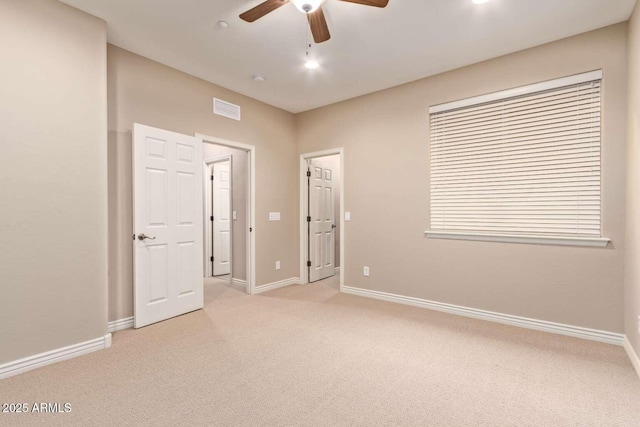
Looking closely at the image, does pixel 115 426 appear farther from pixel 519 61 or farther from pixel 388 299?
pixel 519 61

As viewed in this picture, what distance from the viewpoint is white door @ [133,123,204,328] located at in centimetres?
317

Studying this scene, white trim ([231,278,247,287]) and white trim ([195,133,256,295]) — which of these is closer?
white trim ([195,133,256,295])

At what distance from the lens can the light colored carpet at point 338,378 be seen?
71.0 inches

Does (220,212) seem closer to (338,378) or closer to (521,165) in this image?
(338,378)

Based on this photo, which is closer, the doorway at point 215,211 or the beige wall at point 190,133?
the beige wall at point 190,133

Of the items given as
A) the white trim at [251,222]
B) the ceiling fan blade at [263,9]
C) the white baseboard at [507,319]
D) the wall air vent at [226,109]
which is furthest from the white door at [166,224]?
the white baseboard at [507,319]

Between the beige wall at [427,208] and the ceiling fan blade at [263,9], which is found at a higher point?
the ceiling fan blade at [263,9]

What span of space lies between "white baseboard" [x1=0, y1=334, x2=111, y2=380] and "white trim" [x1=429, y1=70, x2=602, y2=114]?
4179 mm

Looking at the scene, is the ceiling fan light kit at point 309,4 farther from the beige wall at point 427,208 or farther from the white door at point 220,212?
the white door at point 220,212

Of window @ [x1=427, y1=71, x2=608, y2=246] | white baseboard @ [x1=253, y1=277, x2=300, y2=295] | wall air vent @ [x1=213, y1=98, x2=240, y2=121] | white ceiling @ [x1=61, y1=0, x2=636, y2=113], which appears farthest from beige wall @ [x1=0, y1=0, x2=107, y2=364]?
window @ [x1=427, y1=71, x2=608, y2=246]

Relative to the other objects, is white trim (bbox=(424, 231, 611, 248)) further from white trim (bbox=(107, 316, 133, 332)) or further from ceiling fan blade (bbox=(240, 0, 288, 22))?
white trim (bbox=(107, 316, 133, 332))

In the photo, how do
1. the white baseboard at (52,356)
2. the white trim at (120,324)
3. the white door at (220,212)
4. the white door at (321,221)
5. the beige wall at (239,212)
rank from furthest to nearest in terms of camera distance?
the white door at (220,212) < the white door at (321,221) < the beige wall at (239,212) < the white trim at (120,324) < the white baseboard at (52,356)

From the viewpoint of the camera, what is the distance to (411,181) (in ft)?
13.0

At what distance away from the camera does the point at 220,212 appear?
19.3ft
